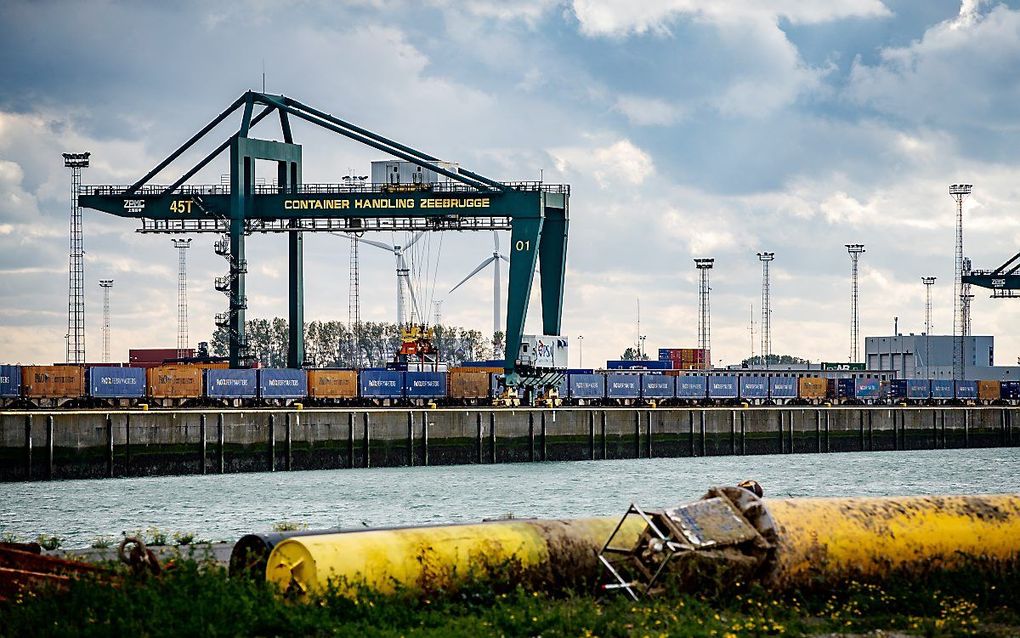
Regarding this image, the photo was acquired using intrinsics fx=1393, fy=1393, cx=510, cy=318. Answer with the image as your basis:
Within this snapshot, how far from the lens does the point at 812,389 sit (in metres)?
108

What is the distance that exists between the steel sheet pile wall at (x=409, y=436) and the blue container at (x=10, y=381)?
12.9 meters

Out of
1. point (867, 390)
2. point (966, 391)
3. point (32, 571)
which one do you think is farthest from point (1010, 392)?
point (32, 571)

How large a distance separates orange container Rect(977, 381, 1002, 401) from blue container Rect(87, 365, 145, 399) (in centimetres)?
7292

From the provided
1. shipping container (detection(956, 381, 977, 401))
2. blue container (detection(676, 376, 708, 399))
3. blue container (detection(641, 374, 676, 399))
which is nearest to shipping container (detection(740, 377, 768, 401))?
blue container (detection(676, 376, 708, 399))

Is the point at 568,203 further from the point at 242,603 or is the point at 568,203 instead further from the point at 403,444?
the point at 242,603

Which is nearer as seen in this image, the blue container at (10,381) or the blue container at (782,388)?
A: the blue container at (10,381)

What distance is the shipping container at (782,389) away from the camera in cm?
10344

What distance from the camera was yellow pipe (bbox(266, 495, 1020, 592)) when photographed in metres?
15.1

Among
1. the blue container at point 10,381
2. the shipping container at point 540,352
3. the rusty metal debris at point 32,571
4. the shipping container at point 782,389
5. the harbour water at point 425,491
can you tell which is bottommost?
the harbour water at point 425,491

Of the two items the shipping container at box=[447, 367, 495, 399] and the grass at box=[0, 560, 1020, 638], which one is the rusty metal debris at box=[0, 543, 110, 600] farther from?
the shipping container at box=[447, 367, 495, 399]

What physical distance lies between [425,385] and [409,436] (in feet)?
54.6

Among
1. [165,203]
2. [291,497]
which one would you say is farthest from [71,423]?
[165,203]

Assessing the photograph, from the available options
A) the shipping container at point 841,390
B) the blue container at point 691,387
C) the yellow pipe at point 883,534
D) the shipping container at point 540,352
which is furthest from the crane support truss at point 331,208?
the yellow pipe at point 883,534

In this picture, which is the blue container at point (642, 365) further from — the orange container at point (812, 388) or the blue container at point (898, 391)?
the orange container at point (812, 388)
